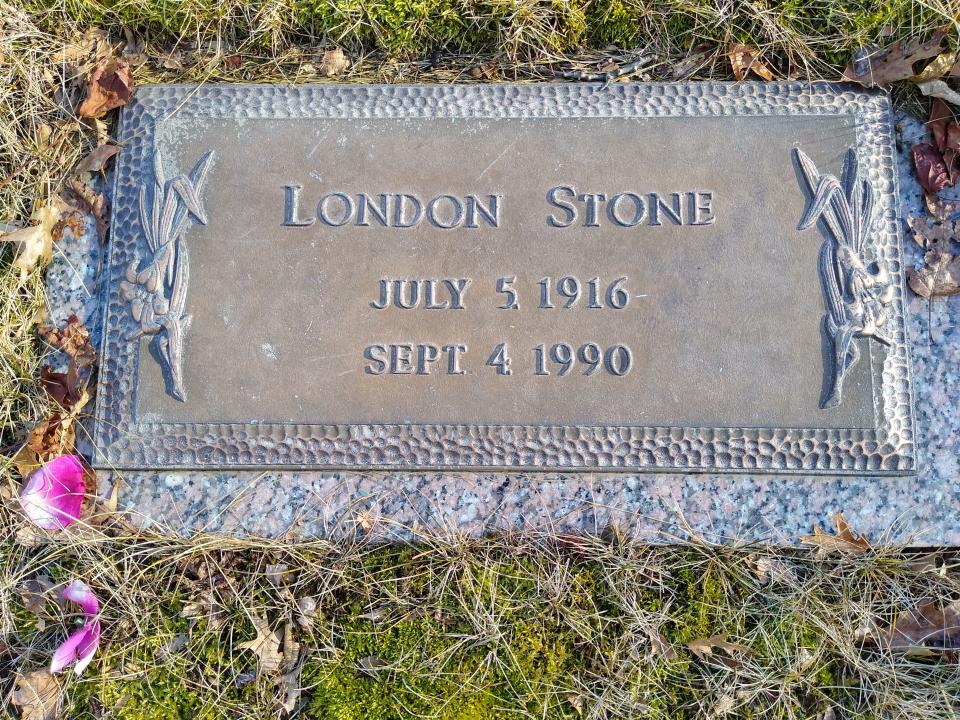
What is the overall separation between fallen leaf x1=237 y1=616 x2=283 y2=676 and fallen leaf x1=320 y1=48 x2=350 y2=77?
5.79 ft

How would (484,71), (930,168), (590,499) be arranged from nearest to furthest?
(590,499)
(930,168)
(484,71)

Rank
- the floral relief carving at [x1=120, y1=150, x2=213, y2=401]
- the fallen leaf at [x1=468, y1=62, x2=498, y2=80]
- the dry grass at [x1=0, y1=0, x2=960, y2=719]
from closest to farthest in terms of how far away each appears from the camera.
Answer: the dry grass at [x1=0, y1=0, x2=960, y2=719], the floral relief carving at [x1=120, y1=150, x2=213, y2=401], the fallen leaf at [x1=468, y1=62, x2=498, y2=80]

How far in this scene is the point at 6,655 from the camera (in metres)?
1.95

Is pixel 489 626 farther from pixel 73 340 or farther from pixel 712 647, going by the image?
pixel 73 340

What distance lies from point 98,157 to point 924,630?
2.93 meters

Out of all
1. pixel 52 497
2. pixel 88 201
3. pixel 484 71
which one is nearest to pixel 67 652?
pixel 52 497

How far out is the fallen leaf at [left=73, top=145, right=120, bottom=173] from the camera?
2.15 metres

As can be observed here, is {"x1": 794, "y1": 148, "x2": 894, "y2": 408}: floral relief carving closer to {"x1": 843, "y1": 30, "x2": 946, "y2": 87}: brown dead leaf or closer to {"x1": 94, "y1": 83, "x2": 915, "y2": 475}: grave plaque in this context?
{"x1": 94, "y1": 83, "x2": 915, "y2": 475}: grave plaque

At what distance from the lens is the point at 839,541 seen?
1.92m

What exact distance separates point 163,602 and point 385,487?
0.73 meters

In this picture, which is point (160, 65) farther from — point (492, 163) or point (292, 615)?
point (292, 615)

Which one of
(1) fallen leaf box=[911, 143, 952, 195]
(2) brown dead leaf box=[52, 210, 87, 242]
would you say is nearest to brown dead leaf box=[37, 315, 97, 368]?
(2) brown dead leaf box=[52, 210, 87, 242]

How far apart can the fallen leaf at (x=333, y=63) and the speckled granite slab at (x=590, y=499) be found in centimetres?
134

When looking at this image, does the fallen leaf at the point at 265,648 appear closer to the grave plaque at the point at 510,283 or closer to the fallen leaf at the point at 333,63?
the grave plaque at the point at 510,283
